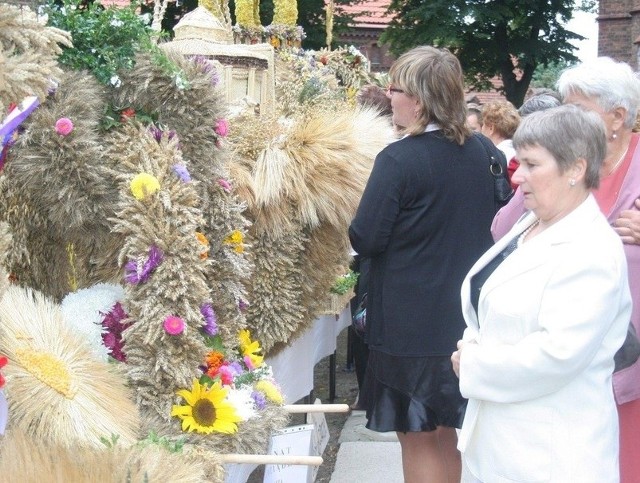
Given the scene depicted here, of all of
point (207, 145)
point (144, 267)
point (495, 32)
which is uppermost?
point (207, 145)

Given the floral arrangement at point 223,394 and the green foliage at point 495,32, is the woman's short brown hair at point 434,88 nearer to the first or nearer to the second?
the floral arrangement at point 223,394

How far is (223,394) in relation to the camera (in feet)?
7.59

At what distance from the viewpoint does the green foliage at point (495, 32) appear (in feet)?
57.2

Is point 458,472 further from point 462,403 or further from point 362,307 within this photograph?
point 362,307

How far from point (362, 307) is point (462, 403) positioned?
0.59m

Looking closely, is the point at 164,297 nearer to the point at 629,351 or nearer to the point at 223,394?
the point at 223,394

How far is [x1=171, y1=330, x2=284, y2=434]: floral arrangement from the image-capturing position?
222 centimetres

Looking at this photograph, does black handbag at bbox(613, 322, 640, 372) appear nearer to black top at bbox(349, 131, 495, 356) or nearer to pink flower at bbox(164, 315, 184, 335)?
black top at bbox(349, 131, 495, 356)

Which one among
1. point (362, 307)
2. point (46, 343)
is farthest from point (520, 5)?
point (46, 343)

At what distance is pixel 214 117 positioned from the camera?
2455 mm

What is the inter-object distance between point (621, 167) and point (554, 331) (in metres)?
0.75

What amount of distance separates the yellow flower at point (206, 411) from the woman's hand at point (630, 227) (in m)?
1.06

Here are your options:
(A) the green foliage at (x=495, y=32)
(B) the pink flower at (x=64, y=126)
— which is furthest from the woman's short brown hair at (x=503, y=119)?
(A) the green foliage at (x=495, y=32)

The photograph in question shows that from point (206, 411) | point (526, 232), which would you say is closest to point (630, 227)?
point (526, 232)
